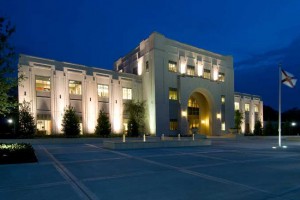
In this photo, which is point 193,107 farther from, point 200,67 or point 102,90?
point 102,90

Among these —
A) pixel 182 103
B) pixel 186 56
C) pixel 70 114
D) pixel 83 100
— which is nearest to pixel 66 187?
pixel 70 114

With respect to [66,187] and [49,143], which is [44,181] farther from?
[49,143]

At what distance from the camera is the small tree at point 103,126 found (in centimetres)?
3472

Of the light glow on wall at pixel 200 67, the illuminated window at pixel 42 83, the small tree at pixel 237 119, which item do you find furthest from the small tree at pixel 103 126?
the small tree at pixel 237 119

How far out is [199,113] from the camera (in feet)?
159

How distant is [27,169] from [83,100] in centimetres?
2514

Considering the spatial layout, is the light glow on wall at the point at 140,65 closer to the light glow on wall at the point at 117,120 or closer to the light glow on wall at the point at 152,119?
the light glow on wall at the point at 152,119

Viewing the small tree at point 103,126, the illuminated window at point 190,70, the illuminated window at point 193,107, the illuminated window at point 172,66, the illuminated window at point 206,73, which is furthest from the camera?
the illuminated window at point 206,73

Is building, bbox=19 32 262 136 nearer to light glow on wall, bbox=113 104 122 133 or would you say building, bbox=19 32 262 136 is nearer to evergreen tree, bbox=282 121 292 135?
light glow on wall, bbox=113 104 122 133

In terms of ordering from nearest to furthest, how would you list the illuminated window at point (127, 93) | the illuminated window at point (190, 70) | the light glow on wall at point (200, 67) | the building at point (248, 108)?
1. the illuminated window at point (127, 93)
2. the illuminated window at point (190, 70)
3. the light glow on wall at point (200, 67)
4. the building at point (248, 108)

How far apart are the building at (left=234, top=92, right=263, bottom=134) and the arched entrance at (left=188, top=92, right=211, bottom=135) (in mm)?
11691

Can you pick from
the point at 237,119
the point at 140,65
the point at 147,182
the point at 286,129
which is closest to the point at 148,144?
the point at 147,182

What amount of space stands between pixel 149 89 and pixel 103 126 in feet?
33.3

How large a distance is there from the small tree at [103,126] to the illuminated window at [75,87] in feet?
15.7
